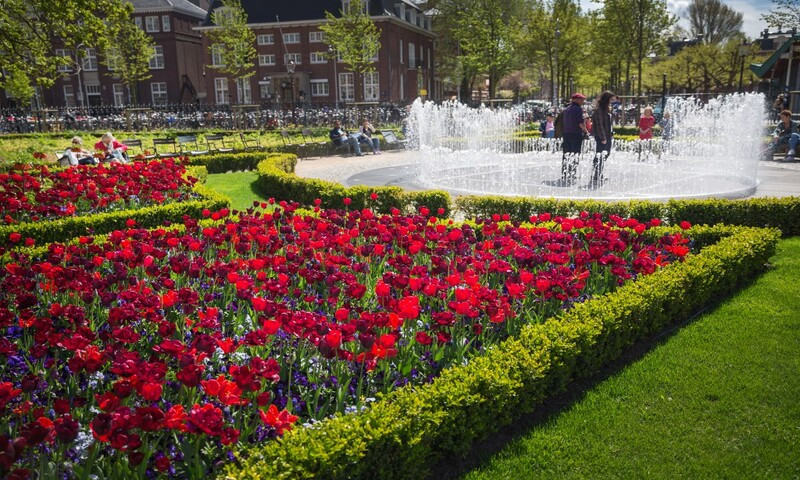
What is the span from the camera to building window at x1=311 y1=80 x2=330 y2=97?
4634cm

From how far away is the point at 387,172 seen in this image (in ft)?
57.9

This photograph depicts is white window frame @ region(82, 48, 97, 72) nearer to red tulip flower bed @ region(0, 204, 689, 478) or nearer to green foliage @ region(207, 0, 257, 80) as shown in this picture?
green foliage @ region(207, 0, 257, 80)

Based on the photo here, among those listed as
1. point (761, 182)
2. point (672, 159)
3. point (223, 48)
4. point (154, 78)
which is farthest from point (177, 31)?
point (761, 182)

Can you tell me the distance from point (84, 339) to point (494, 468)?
2.43m

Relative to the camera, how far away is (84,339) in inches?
128

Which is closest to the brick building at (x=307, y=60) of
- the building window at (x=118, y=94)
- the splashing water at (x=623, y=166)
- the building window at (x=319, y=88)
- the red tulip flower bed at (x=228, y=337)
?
the building window at (x=319, y=88)

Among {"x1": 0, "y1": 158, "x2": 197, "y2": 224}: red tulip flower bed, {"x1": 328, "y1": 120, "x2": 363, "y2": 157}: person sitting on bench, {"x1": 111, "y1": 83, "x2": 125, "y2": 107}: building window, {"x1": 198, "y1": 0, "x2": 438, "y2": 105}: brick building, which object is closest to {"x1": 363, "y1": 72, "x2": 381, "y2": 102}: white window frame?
{"x1": 198, "y1": 0, "x2": 438, "y2": 105}: brick building

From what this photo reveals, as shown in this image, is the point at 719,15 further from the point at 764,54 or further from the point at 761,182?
the point at 761,182

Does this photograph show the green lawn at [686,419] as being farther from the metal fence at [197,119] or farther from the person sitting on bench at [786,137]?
the metal fence at [197,119]

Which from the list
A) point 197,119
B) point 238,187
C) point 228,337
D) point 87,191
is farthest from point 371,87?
point 228,337

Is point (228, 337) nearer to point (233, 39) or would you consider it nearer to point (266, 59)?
point (233, 39)

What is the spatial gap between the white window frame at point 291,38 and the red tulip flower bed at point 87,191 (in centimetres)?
3727

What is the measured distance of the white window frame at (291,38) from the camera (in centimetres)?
4628

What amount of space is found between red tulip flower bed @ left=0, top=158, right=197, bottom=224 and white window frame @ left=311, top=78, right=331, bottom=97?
35.9 m
